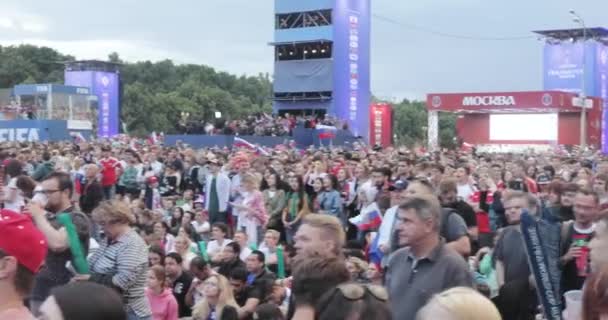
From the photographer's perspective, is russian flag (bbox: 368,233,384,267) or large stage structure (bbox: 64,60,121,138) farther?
large stage structure (bbox: 64,60,121,138)

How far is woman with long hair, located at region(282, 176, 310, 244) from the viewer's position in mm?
12094

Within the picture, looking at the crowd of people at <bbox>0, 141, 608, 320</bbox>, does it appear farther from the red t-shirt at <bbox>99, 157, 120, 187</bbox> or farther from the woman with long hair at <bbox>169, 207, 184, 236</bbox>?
the red t-shirt at <bbox>99, 157, 120, 187</bbox>

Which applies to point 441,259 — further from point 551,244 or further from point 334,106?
point 334,106

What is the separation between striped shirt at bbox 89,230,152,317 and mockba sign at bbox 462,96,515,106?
41849 mm

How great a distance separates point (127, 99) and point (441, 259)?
220ft

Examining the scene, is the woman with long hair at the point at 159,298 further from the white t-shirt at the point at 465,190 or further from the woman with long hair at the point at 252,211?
the white t-shirt at the point at 465,190

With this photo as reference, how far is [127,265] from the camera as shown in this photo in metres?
5.64

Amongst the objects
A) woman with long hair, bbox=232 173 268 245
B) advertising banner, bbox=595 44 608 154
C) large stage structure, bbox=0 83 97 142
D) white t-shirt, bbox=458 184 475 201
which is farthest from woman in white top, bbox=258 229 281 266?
advertising banner, bbox=595 44 608 154

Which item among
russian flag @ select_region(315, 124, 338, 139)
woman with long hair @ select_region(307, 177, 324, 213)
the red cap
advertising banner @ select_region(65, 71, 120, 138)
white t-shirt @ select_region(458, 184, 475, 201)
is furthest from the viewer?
advertising banner @ select_region(65, 71, 120, 138)

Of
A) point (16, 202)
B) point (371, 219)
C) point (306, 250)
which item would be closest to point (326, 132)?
point (371, 219)

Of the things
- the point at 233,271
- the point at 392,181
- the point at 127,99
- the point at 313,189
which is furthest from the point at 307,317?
the point at 127,99

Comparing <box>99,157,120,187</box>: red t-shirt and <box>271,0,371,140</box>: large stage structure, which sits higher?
<box>271,0,371,140</box>: large stage structure

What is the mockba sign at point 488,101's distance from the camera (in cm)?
4571

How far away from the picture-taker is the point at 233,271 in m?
7.64
